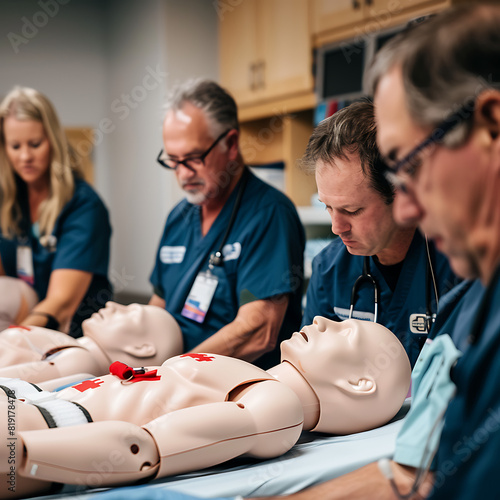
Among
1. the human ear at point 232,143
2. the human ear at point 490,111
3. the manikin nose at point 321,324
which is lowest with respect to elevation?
the manikin nose at point 321,324

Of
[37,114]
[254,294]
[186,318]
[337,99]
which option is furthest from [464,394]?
[337,99]

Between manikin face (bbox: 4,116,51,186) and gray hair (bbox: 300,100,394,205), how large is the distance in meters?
1.52

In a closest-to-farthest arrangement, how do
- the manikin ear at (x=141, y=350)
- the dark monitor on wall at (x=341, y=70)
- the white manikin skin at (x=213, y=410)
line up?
the white manikin skin at (x=213, y=410) < the manikin ear at (x=141, y=350) < the dark monitor on wall at (x=341, y=70)

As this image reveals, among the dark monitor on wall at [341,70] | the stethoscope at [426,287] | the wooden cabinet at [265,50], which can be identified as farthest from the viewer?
the wooden cabinet at [265,50]

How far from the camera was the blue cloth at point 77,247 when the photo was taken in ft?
8.02

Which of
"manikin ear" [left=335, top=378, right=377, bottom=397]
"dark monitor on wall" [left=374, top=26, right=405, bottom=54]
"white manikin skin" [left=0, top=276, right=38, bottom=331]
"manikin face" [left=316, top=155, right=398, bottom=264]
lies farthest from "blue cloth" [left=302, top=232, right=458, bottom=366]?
"dark monitor on wall" [left=374, top=26, right=405, bottom=54]

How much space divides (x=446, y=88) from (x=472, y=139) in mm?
73

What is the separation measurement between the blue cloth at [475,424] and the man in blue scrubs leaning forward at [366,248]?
56 centimetres

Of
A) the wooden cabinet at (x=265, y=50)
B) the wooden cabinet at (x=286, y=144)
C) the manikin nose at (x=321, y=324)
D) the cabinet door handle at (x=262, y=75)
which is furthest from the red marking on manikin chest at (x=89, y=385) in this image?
the cabinet door handle at (x=262, y=75)

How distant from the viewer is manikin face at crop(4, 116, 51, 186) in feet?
8.10

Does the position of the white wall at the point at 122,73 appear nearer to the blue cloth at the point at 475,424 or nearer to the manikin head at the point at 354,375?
the manikin head at the point at 354,375

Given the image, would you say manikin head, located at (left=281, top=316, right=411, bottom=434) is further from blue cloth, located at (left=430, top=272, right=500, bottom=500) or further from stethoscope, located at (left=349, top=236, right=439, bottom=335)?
blue cloth, located at (left=430, top=272, right=500, bottom=500)

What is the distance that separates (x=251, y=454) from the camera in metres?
1.15

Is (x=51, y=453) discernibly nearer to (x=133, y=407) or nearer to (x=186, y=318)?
(x=133, y=407)
